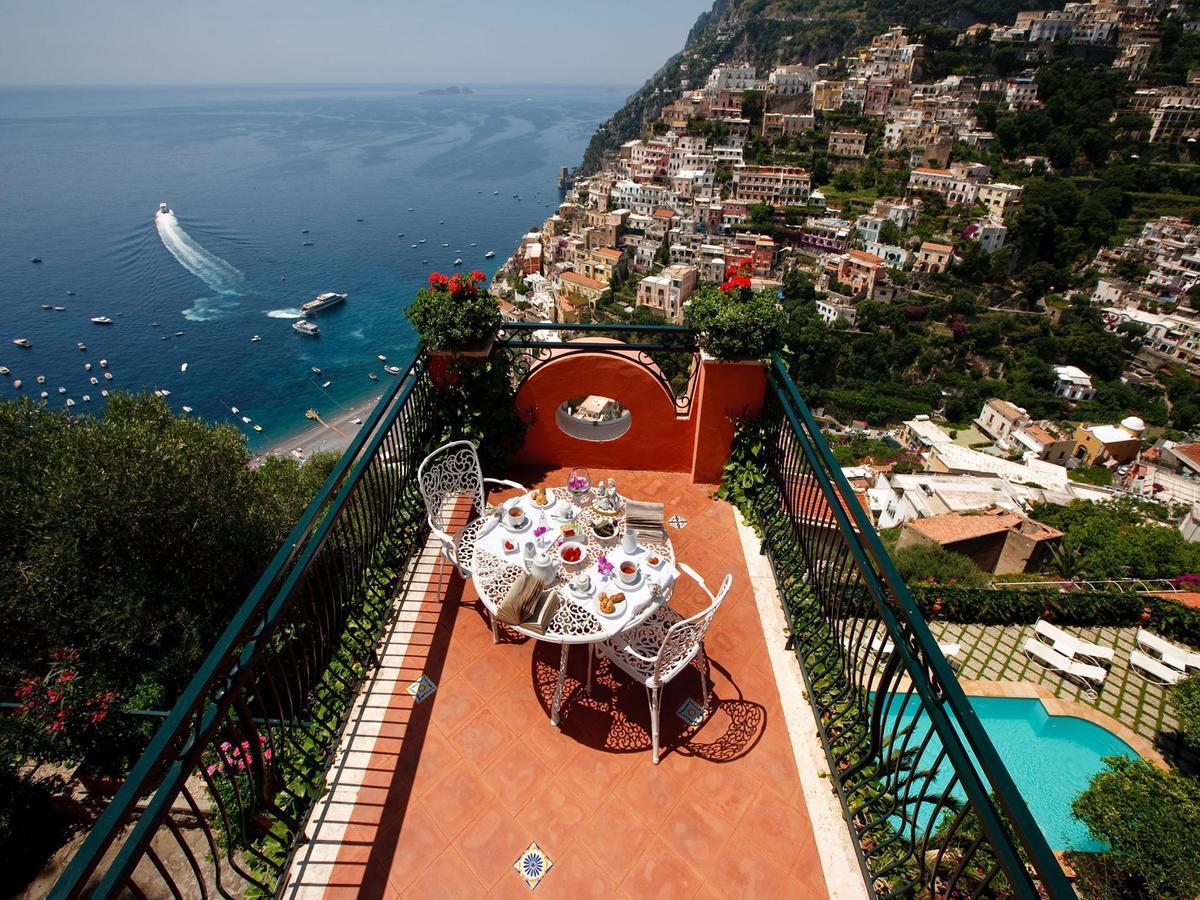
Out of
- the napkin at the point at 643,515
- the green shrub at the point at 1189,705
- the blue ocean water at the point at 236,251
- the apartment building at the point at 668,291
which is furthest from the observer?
the apartment building at the point at 668,291

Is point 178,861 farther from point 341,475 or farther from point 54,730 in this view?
point 341,475

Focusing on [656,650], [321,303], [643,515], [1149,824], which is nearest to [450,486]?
[643,515]

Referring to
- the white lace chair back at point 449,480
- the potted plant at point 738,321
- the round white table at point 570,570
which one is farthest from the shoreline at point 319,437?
the round white table at point 570,570

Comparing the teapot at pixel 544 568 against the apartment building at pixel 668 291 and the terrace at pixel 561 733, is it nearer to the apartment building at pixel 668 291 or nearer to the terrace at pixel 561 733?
the terrace at pixel 561 733

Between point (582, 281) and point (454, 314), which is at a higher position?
point (454, 314)

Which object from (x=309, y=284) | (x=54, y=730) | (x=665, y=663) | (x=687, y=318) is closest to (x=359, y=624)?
(x=665, y=663)

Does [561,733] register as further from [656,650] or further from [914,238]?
[914,238]
